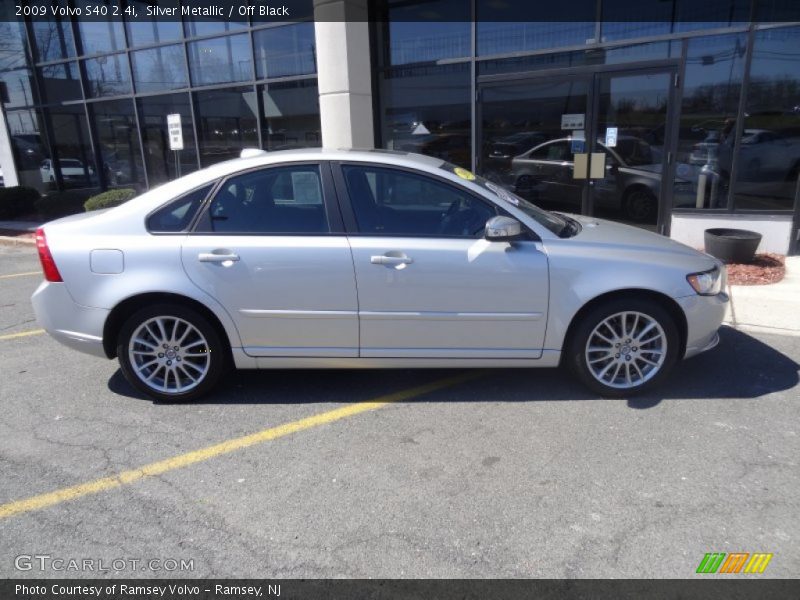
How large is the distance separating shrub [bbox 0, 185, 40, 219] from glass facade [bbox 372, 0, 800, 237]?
10.0m

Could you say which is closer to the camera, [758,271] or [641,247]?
[641,247]

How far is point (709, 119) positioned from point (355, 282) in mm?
6460

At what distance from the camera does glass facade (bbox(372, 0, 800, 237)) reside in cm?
753

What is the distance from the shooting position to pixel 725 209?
8.03 meters

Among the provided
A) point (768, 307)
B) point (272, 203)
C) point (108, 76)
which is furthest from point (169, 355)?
point (108, 76)

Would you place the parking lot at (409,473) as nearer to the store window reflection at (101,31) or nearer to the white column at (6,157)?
the store window reflection at (101,31)

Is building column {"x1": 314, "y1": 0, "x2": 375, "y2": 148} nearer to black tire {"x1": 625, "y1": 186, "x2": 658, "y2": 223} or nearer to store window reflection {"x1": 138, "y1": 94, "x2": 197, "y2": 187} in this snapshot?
black tire {"x1": 625, "y1": 186, "x2": 658, "y2": 223}

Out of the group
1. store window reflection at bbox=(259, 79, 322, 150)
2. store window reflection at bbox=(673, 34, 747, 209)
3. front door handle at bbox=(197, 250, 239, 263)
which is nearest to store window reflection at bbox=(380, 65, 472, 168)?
store window reflection at bbox=(259, 79, 322, 150)

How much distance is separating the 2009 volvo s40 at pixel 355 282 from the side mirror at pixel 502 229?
0.04 feet

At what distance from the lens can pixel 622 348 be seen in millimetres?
3910

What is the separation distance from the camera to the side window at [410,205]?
3.84 m

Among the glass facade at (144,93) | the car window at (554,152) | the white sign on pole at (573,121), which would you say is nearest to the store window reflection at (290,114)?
the glass facade at (144,93)

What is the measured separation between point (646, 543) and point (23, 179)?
60.3 feet

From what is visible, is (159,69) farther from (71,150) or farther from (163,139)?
(71,150)
